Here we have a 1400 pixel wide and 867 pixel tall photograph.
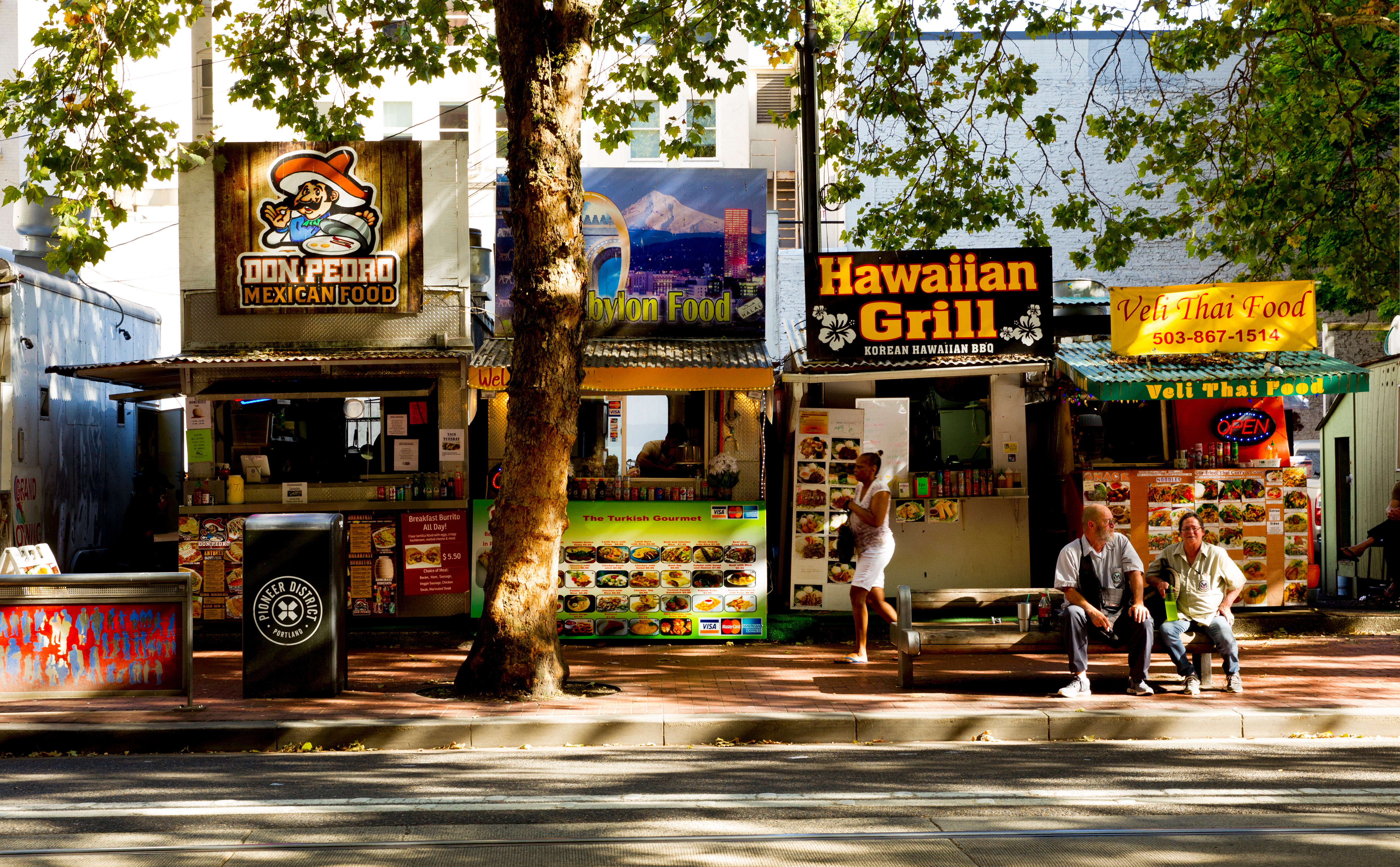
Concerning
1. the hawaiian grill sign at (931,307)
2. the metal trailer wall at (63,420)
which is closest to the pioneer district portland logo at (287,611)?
the metal trailer wall at (63,420)

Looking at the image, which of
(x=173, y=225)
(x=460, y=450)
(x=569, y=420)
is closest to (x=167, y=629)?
(x=569, y=420)

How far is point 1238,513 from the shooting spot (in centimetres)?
1279

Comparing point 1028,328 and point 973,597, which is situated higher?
point 1028,328

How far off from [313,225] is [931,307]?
6.81 meters

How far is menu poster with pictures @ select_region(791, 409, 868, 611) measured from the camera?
12.9 metres

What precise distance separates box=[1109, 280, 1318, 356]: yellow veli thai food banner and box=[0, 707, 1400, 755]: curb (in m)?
5.08

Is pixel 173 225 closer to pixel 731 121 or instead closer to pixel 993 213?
pixel 731 121

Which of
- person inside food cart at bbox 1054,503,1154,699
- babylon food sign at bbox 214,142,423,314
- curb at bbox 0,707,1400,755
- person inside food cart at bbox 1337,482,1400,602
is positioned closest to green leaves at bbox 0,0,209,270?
babylon food sign at bbox 214,142,423,314

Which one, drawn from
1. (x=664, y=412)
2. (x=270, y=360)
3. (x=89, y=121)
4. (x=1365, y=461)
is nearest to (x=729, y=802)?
(x=664, y=412)

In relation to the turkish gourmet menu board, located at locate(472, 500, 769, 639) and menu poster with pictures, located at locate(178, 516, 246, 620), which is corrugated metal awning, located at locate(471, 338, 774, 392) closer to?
the turkish gourmet menu board, located at locate(472, 500, 769, 639)

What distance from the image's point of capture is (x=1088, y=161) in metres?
25.5

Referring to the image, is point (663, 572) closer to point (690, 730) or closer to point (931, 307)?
point (931, 307)

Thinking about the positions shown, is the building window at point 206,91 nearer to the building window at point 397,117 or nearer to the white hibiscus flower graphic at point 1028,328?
the building window at point 397,117

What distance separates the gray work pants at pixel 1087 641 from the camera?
9.27 metres
